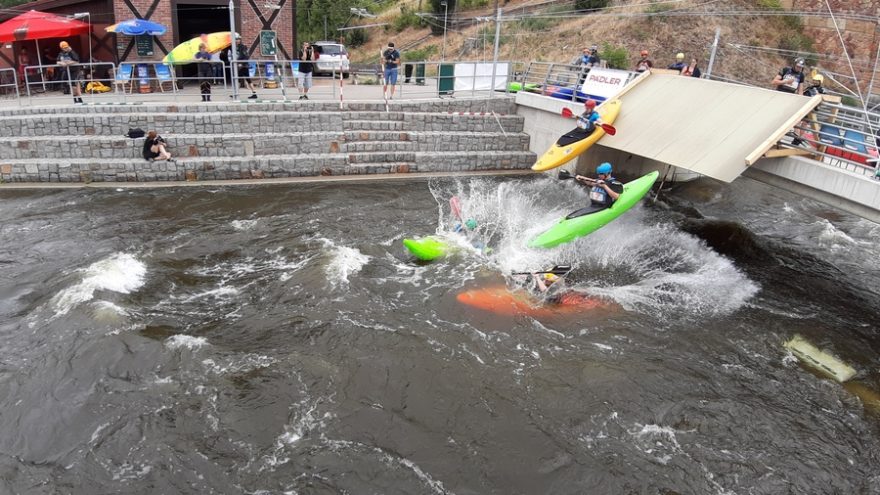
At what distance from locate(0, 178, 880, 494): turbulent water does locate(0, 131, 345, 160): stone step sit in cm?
204

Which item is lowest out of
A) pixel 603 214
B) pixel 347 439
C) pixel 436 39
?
pixel 347 439

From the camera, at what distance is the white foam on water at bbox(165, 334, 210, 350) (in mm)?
7883

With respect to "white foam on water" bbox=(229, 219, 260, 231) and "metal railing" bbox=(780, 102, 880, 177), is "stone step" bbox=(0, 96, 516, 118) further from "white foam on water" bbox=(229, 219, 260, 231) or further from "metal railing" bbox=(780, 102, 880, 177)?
"metal railing" bbox=(780, 102, 880, 177)

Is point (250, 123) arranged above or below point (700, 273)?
above

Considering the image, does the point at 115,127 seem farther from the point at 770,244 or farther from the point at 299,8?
the point at 299,8

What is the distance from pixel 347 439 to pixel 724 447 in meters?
4.13

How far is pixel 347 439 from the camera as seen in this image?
6477mm

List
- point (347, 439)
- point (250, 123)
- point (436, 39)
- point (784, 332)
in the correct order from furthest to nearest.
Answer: point (436, 39) < point (250, 123) < point (784, 332) < point (347, 439)

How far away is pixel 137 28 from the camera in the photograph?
18.2m

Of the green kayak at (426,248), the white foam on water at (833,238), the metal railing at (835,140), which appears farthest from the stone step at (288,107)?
the metal railing at (835,140)

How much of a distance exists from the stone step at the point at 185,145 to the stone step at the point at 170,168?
24 cm

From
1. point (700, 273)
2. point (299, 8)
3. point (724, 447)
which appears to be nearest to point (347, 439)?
point (724, 447)

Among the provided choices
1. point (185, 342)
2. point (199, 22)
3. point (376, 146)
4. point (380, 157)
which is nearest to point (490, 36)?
point (199, 22)

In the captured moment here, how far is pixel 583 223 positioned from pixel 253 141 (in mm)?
8682
